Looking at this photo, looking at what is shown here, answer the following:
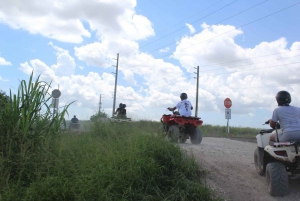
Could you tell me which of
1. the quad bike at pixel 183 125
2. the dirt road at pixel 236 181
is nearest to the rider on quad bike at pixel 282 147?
the dirt road at pixel 236 181

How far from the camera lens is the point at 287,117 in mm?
5223

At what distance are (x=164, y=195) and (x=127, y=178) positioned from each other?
587mm

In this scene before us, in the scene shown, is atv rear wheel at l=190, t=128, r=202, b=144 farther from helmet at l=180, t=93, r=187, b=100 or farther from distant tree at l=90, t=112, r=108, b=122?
distant tree at l=90, t=112, r=108, b=122

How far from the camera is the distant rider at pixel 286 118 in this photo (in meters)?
5.10

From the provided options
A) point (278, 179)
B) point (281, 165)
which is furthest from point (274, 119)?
point (278, 179)

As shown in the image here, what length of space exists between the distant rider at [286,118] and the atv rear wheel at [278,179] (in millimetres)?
499

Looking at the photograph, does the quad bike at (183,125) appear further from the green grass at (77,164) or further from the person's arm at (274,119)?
the person's arm at (274,119)

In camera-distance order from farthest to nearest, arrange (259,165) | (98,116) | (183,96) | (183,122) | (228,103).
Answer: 1. (228,103)
2. (183,96)
3. (98,116)
4. (183,122)
5. (259,165)

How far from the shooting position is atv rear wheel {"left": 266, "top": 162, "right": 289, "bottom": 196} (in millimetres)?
4898

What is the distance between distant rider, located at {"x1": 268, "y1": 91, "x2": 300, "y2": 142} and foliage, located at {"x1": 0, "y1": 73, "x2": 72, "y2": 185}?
3.88 metres

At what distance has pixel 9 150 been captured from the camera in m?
5.03

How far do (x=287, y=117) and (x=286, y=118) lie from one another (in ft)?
0.08

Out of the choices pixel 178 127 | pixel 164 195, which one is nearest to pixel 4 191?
pixel 164 195

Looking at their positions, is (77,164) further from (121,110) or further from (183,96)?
(121,110)
